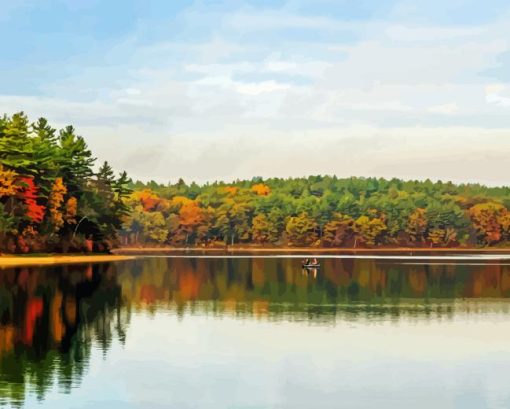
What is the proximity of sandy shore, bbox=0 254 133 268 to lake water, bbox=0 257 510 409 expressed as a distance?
37858 mm

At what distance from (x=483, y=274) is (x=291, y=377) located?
208 feet

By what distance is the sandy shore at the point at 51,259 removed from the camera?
103 m

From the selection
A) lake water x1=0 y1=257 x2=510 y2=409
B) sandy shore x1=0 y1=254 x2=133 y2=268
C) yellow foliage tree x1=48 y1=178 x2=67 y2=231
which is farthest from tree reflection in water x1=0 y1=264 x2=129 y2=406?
yellow foliage tree x1=48 y1=178 x2=67 y2=231

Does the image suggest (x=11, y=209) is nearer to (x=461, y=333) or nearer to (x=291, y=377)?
(x=461, y=333)

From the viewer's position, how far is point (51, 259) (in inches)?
4409

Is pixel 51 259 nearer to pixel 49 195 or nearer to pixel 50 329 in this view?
pixel 49 195

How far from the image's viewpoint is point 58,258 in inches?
4496

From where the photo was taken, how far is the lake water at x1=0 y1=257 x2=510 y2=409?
26.9 meters

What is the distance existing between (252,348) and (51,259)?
79.3 meters

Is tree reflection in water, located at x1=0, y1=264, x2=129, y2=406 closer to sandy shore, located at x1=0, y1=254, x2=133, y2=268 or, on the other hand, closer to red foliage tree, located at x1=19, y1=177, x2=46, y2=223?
sandy shore, located at x1=0, y1=254, x2=133, y2=268

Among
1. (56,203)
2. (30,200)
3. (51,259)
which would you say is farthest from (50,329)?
(56,203)

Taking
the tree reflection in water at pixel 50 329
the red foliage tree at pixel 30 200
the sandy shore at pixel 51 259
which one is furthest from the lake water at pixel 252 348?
the red foliage tree at pixel 30 200

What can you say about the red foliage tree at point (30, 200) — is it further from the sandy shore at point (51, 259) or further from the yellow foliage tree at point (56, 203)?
the sandy shore at point (51, 259)

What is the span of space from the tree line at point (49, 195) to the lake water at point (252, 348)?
44.0m
